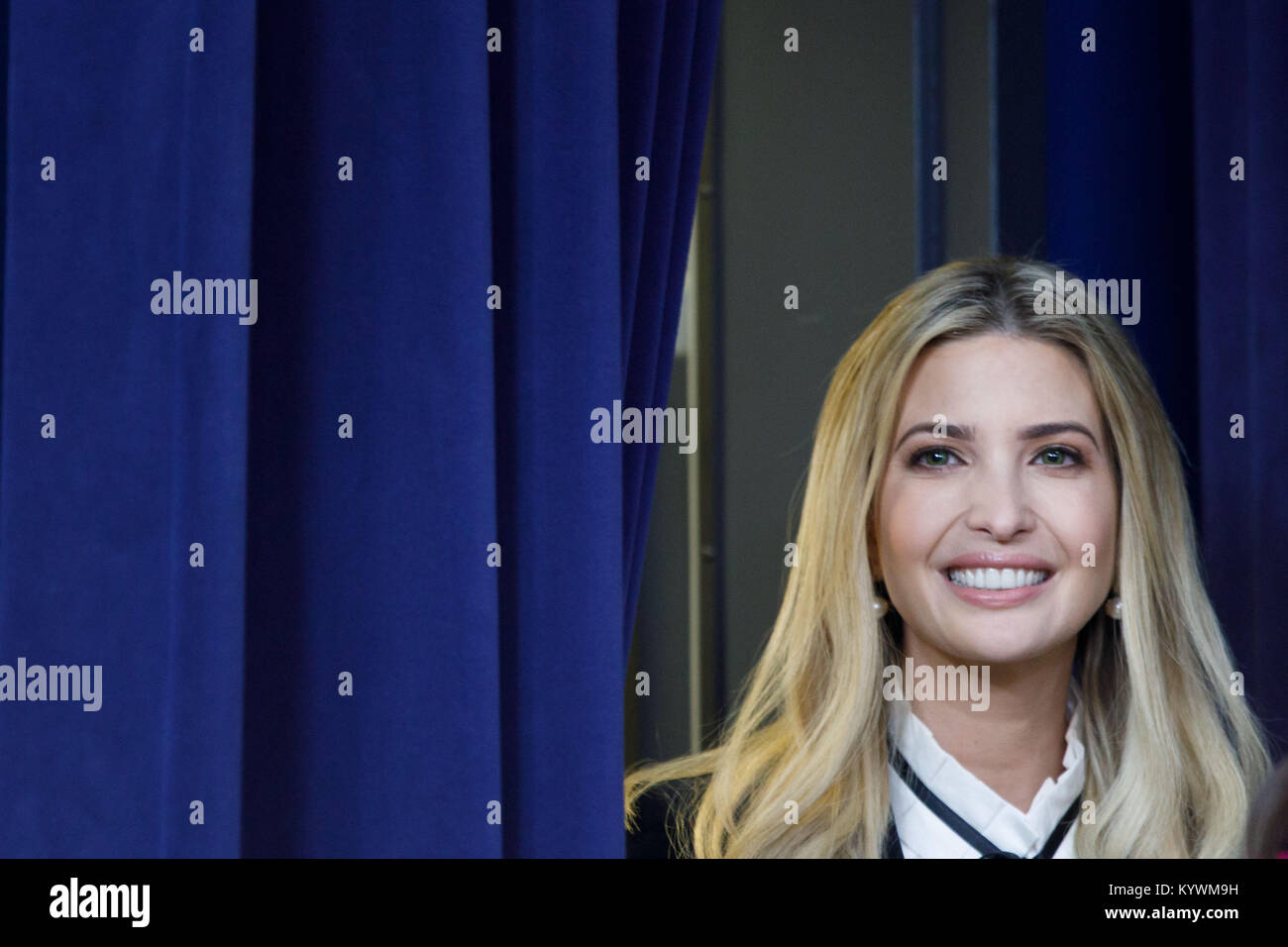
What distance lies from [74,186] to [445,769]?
2.42ft

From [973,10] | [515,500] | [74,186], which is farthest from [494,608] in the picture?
[973,10]

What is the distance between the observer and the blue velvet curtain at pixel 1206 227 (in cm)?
197

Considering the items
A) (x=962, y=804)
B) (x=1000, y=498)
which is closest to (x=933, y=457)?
(x=1000, y=498)

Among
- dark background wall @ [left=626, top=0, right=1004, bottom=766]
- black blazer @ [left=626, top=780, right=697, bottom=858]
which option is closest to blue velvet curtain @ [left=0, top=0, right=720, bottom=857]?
black blazer @ [left=626, top=780, right=697, bottom=858]

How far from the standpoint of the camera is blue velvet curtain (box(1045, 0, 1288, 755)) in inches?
77.7

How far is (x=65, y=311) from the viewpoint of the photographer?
135 centimetres

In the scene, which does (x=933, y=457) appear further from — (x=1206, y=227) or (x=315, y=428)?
(x=315, y=428)

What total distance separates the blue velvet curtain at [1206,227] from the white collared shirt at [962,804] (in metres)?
0.43

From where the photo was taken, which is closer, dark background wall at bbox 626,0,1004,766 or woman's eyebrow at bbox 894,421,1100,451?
woman's eyebrow at bbox 894,421,1100,451

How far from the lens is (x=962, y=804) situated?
5.69 ft

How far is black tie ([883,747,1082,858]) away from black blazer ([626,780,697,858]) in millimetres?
289

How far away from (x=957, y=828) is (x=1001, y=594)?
12.5 inches

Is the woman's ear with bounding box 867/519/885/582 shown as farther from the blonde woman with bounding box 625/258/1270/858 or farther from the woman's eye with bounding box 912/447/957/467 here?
the woman's eye with bounding box 912/447/957/467
